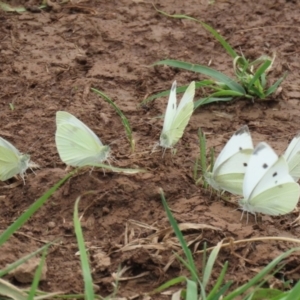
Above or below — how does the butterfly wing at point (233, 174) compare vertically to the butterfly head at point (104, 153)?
above

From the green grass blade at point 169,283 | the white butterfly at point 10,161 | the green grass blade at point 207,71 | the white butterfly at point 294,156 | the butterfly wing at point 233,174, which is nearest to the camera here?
the green grass blade at point 169,283

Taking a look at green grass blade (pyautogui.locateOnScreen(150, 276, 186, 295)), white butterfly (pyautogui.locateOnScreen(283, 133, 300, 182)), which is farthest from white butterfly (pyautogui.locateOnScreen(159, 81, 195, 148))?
green grass blade (pyautogui.locateOnScreen(150, 276, 186, 295))

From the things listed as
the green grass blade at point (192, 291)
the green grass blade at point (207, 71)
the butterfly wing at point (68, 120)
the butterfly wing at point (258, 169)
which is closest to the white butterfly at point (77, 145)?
A: the butterfly wing at point (68, 120)

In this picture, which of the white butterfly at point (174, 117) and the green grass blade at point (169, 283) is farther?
the white butterfly at point (174, 117)

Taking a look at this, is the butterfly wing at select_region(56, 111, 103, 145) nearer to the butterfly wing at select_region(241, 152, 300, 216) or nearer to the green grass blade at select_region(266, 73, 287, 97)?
the butterfly wing at select_region(241, 152, 300, 216)

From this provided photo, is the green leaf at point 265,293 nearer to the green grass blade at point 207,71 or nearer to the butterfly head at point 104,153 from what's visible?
the butterfly head at point 104,153

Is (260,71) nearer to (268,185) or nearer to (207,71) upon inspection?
(207,71)

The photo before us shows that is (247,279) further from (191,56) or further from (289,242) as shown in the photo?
(191,56)
